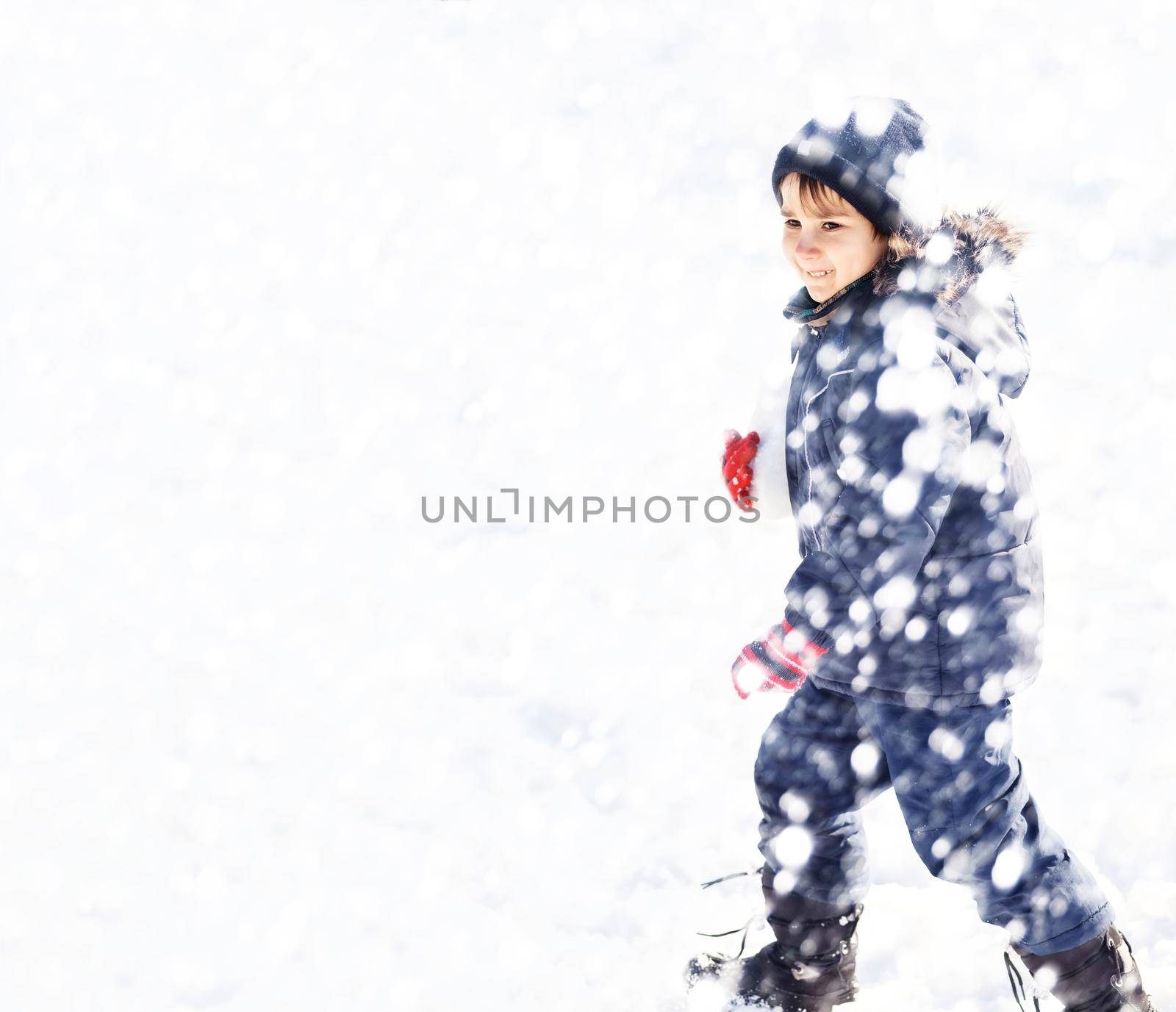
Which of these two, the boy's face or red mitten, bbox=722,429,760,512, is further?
red mitten, bbox=722,429,760,512

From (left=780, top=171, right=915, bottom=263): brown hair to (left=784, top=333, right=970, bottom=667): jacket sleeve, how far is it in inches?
6.5

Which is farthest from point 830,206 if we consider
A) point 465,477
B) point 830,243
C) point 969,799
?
point 465,477

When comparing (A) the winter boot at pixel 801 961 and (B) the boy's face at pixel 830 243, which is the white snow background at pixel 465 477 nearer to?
(A) the winter boot at pixel 801 961

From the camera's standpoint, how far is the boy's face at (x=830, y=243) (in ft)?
5.41

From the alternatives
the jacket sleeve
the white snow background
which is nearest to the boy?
the jacket sleeve

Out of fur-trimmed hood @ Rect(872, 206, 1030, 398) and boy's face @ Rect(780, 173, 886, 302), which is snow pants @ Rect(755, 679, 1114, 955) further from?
boy's face @ Rect(780, 173, 886, 302)

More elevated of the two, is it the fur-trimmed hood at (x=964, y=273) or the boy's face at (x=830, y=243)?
the boy's face at (x=830, y=243)

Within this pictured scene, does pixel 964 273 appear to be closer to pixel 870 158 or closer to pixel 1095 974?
pixel 870 158

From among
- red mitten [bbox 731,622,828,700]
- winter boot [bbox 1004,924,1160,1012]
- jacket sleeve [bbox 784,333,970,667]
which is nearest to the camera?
jacket sleeve [bbox 784,333,970,667]

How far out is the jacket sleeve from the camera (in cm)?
151

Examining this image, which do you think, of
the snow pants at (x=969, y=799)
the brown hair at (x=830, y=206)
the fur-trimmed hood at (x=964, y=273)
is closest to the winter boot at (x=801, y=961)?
the snow pants at (x=969, y=799)

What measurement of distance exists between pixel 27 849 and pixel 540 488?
74.8 inches

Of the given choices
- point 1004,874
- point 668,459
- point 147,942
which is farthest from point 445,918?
point 668,459

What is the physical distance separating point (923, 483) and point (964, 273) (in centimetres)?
36
